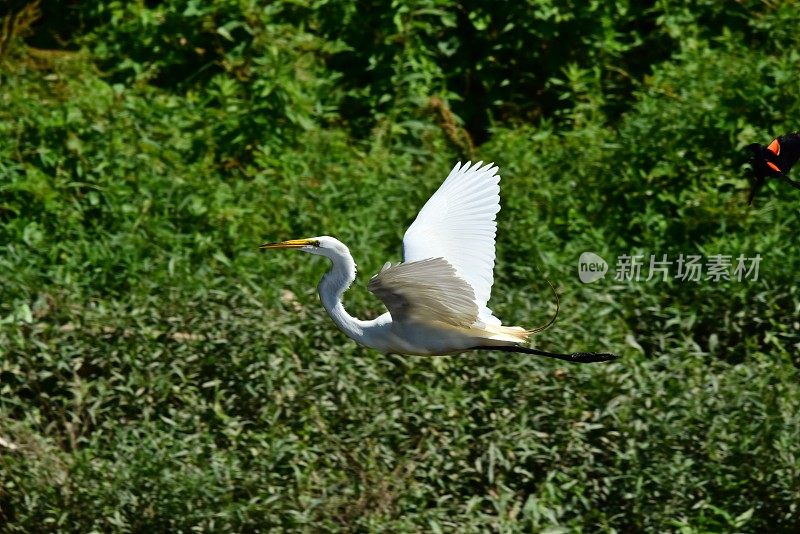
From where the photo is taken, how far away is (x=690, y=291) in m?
6.36

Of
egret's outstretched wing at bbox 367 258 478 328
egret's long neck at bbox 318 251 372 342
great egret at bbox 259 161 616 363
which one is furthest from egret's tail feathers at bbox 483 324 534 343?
egret's long neck at bbox 318 251 372 342

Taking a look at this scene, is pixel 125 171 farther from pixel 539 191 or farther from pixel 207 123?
pixel 539 191

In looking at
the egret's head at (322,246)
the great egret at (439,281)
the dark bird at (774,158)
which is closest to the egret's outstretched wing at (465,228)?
the great egret at (439,281)

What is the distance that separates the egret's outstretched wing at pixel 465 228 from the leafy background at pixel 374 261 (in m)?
1.27

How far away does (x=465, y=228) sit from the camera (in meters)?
4.58

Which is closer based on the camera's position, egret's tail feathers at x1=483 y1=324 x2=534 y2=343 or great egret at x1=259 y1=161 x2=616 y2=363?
A: great egret at x1=259 y1=161 x2=616 y2=363

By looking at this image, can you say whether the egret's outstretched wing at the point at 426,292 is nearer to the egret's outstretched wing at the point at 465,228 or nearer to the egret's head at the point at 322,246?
the egret's head at the point at 322,246

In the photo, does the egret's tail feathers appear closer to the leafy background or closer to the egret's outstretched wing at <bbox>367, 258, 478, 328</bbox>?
the egret's outstretched wing at <bbox>367, 258, 478, 328</bbox>

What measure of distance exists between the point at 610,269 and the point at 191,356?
199 centimetres

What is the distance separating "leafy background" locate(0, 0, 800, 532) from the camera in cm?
551

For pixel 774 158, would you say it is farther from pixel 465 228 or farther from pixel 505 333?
pixel 465 228

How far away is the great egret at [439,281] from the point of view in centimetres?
378

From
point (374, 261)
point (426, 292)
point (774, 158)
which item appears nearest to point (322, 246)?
point (426, 292)

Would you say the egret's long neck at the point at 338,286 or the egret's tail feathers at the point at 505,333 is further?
the egret's tail feathers at the point at 505,333
